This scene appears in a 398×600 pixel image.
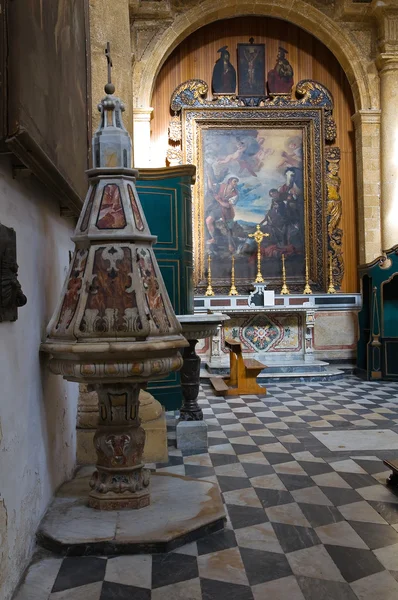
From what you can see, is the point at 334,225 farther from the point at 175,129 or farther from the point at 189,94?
the point at 189,94

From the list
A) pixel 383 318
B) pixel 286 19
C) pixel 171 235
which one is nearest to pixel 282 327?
pixel 383 318

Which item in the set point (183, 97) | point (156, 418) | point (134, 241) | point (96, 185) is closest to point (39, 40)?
point (96, 185)

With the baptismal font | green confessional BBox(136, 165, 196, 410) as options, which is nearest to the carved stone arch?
green confessional BBox(136, 165, 196, 410)

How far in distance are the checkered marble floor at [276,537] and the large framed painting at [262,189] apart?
604 cm

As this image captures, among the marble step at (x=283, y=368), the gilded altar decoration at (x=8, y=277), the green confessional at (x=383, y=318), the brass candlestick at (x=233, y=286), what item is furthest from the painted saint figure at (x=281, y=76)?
the gilded altar decoration at (x=8, y=277)

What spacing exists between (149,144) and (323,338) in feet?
16.6

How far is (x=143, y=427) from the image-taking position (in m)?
4.20

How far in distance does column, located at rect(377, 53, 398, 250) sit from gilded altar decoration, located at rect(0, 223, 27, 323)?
9.40 metres

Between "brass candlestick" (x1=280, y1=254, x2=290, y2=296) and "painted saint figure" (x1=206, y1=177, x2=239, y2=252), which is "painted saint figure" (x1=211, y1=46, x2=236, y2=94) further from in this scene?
"brass candlestick" (x1=280, y1=254, x2=290, y2=296)

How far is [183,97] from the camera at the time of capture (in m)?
11.3

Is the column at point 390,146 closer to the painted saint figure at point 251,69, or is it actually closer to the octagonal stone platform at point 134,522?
the painted saint figure at point 251,69

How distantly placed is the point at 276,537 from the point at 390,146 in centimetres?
927

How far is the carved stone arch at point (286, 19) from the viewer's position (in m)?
10.6

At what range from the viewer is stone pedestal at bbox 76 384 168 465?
3.96 m
